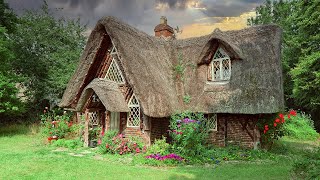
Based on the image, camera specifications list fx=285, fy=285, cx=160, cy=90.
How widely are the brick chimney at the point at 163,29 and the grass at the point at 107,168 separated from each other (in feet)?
38.2

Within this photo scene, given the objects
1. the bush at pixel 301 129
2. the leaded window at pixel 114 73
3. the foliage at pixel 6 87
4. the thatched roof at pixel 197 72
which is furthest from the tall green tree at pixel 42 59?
the bush at pixel 301 129

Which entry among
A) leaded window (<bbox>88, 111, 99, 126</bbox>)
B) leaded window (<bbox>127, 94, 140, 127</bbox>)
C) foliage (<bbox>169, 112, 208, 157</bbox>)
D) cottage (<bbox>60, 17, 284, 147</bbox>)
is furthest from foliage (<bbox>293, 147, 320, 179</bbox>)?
leaded window (<bbox>88, 111, 99, 126</bbox>)

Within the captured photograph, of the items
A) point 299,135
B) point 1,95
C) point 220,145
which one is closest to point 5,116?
point 1,95

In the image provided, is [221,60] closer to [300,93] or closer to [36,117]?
[300,93]

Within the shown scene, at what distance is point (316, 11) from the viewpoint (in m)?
22.0

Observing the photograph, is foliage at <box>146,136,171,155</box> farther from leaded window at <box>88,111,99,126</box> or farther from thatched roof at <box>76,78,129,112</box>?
leaded window at <box>88,111,99,126</box>

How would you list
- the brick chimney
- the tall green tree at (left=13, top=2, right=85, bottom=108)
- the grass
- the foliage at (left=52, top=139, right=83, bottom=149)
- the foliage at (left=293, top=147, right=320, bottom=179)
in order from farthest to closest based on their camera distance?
the tall green tree at (left=13, top=2, right=85, bottom=108) < the brick chimney < the foliage at (left=52, top=139, right=83, bottom=149) < the grass < the foliage at (left=293, top=147, right=320, bottom=179)

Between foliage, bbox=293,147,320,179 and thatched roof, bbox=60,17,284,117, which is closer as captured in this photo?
foliage, bbox=293,147,320,179

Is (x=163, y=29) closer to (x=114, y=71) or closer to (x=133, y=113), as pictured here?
(x=114, y=71)

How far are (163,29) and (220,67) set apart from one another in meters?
7.16

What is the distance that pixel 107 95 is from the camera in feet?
45.5

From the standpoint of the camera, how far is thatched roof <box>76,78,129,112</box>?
13.6m

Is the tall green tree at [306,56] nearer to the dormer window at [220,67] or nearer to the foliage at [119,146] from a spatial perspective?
the dormer window at [220,67]

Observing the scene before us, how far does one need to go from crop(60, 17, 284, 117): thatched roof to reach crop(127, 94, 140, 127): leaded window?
4.65 feet
